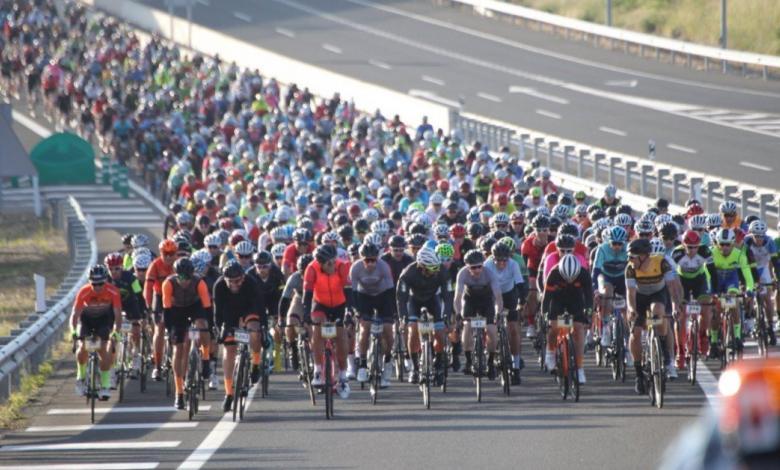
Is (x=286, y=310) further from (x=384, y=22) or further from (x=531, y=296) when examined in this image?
(x=384, y=22)

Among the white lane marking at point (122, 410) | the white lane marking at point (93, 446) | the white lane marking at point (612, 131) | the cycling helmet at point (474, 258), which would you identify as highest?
the white lane marking at point (612, 131)

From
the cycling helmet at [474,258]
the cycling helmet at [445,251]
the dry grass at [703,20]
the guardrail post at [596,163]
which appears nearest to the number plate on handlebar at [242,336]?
the cycling helmet at [474,258]

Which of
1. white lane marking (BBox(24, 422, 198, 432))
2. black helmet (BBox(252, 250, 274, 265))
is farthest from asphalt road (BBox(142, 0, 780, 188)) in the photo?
white lane marking (BBox(24, 422, 198, 432))

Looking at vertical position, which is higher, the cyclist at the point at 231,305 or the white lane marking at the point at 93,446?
the cyclist at the point at 231,305

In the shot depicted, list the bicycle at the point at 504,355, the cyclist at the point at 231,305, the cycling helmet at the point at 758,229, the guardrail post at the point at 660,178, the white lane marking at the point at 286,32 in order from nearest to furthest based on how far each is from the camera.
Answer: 1. the cyclist at the point at 231,305
2. the bicycle at the point at 504,355
3. the cycling helmet at the point at 758,229
4. the guardrail post at the point at 660,178
5. the white lane marking at the point at 286,32

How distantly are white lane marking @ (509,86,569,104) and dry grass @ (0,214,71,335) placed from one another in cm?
1574

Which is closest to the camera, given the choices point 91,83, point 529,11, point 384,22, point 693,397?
point 693,397

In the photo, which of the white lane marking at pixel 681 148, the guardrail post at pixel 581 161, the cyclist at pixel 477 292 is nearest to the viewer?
the cyclist at pixel 477 292

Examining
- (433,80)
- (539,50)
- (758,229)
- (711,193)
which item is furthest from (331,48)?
(758,229)

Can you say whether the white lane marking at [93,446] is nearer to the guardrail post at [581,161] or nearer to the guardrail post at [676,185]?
the guardrail post at [676,185]

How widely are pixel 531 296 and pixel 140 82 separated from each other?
30398mm

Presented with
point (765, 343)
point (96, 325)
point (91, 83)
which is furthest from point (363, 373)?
point (91, 83)

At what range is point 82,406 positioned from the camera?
18938mm

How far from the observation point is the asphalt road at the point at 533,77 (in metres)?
45.2
